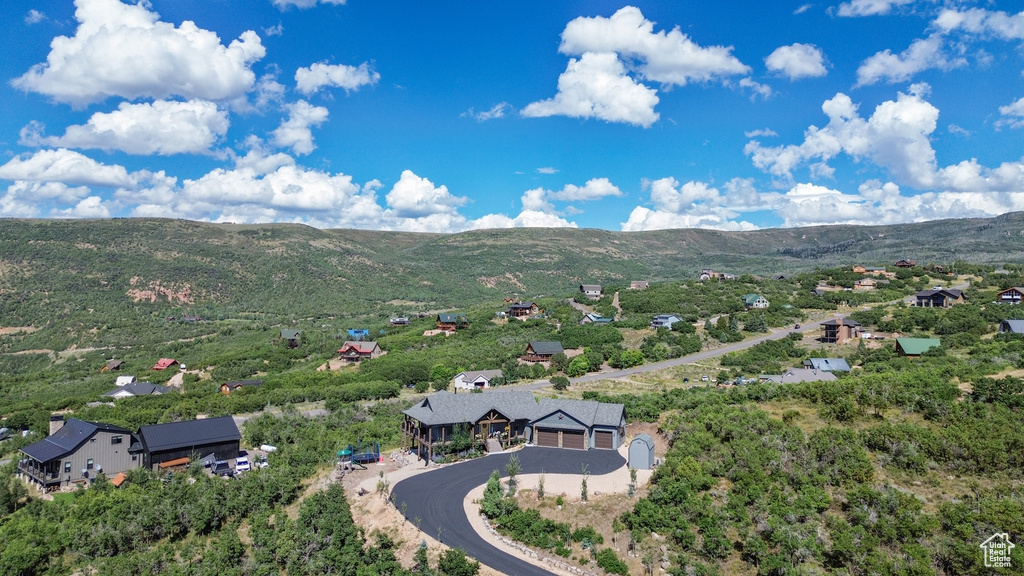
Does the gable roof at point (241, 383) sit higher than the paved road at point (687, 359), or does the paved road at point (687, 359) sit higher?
the paved road at point (687, 359)

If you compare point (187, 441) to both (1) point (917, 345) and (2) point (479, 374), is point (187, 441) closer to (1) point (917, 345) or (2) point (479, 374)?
(2) point (479, 374)

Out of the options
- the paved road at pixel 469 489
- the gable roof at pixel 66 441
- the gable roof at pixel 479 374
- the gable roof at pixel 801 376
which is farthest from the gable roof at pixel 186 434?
the gable roof at pixel 801 376

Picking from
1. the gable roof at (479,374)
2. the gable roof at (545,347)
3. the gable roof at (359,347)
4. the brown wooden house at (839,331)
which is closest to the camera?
the gable roof at (479,374)

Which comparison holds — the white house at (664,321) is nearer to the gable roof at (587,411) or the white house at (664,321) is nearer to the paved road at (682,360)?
the paved road at (682,360)

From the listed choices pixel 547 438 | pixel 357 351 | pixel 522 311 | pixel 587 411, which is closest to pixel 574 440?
pixel 547 438

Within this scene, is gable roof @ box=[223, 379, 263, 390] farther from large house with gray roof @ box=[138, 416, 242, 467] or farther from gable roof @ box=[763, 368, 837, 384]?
gable roof @ box=[763, 368, 837, 384]

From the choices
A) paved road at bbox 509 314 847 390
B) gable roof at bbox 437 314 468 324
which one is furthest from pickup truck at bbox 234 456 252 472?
gable roof at bbox 437 314 468 324

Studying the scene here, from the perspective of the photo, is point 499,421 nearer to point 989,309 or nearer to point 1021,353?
point 1021,353

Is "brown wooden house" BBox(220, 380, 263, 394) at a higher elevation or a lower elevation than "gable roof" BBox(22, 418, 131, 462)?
lower
